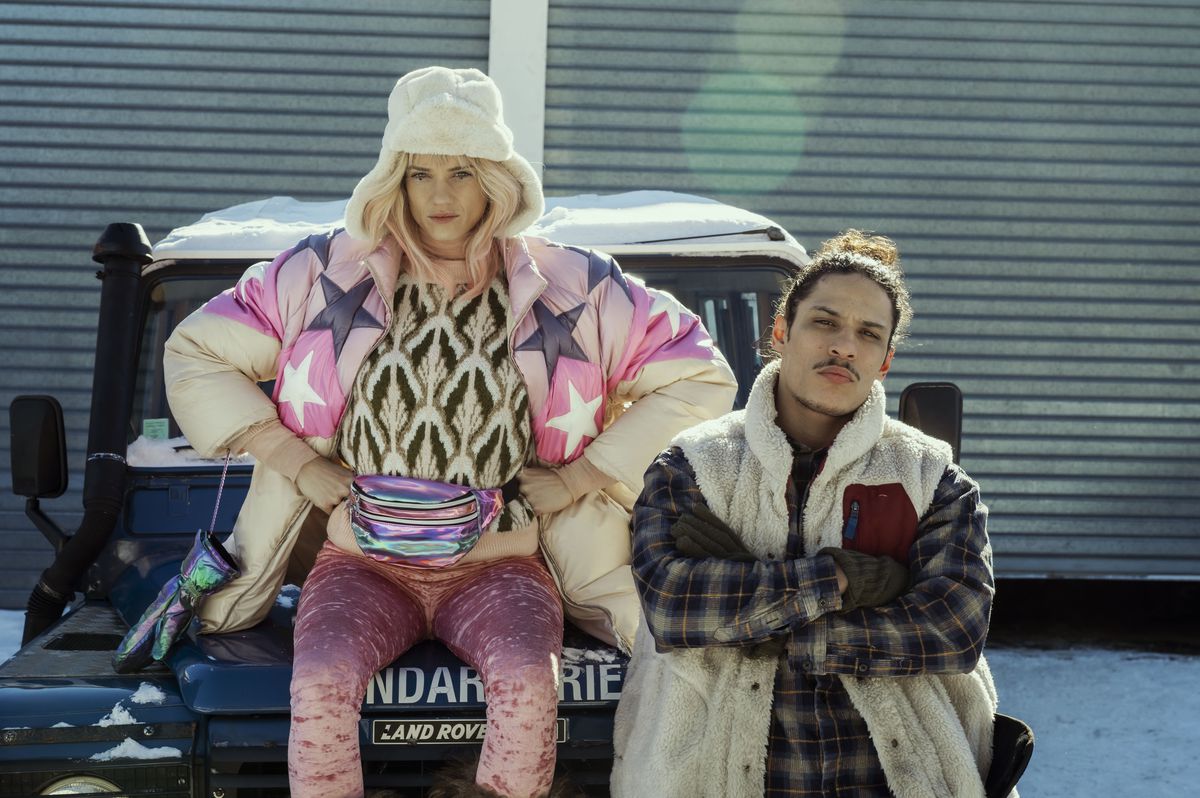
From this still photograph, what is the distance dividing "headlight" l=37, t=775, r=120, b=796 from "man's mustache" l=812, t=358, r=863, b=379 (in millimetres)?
1566

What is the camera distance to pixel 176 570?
11.0 feet

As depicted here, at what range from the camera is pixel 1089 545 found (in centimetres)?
813

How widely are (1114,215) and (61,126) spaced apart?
21.1 ft

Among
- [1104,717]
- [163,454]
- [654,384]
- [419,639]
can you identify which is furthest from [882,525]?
[1104,717]

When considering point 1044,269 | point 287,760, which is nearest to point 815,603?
point 287,760

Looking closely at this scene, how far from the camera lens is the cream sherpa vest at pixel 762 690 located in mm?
2389

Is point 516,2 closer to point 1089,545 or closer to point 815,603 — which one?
point 1089,545

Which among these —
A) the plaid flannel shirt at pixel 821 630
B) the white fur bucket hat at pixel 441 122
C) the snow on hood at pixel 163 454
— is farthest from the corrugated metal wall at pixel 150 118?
the plaid flannel shirt at pixel 821 630

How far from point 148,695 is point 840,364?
1507 mm

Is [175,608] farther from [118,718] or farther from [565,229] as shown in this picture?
[565,229]

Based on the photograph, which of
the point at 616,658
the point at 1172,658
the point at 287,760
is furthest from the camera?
the point at 1172,658

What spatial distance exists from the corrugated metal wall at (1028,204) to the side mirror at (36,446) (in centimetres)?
474

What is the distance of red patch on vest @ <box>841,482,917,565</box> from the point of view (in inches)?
98.8

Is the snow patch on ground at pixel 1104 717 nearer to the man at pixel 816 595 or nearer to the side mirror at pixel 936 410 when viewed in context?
the side mirror at pixel 936 410
